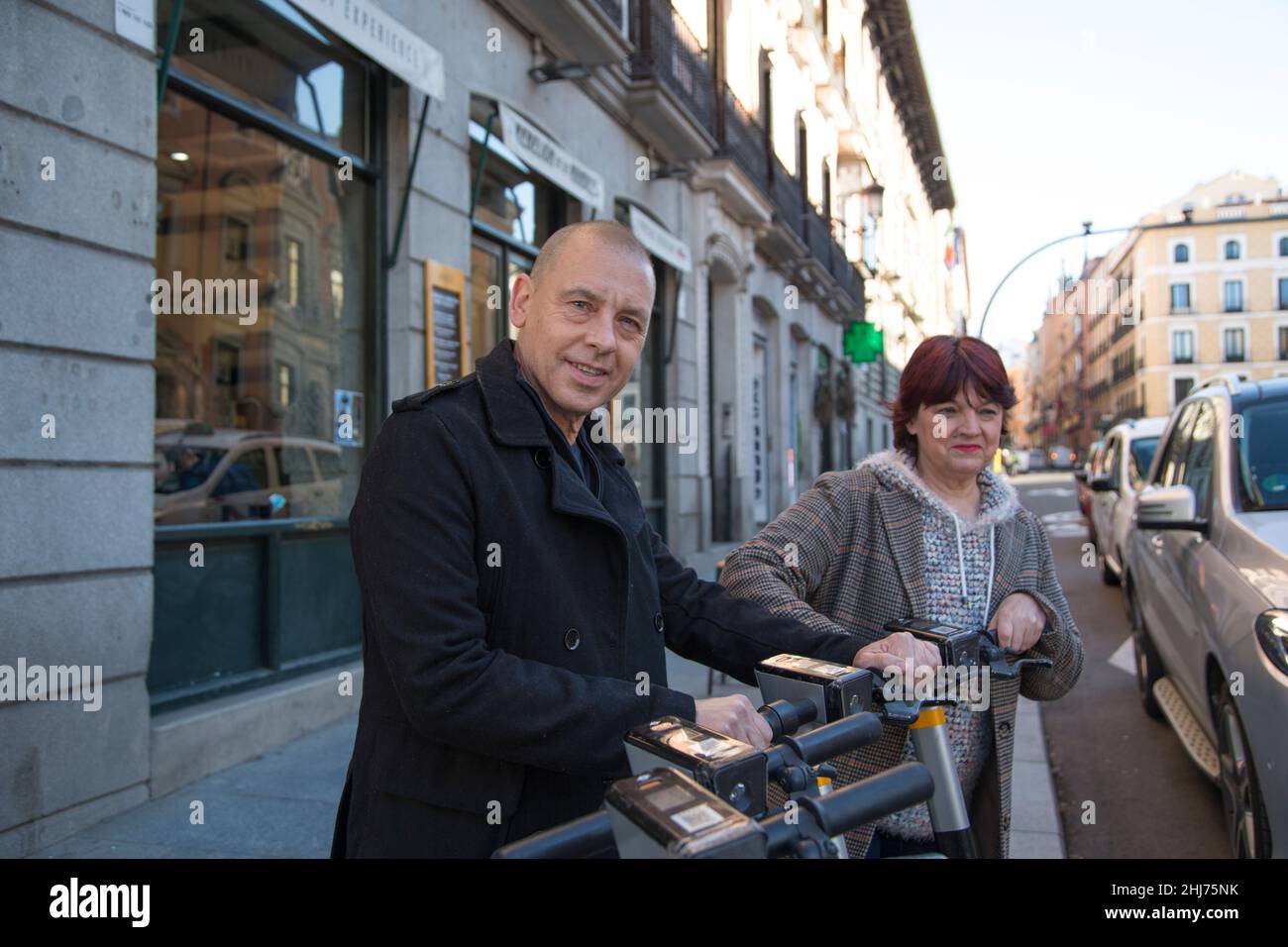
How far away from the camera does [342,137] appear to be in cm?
653

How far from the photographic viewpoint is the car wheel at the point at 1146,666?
5.87m

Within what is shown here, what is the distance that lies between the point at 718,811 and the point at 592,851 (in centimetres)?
16

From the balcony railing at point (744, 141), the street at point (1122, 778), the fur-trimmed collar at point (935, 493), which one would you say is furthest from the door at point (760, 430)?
the fur-trimmed collar at point (935, 493)

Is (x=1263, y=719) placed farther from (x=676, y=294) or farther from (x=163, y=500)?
(x=676, y=294)

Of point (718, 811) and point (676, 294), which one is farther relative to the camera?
point (676, 294)

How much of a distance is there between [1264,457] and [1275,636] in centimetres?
146

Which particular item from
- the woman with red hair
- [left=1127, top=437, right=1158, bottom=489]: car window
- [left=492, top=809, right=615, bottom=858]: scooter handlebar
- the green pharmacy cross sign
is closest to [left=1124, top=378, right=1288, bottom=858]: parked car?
the woman with red hair

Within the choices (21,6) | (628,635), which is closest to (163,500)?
(21,6)

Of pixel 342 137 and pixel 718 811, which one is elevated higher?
pixel 342 137

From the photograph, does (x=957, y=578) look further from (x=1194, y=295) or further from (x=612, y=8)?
(x=1194, y=295)

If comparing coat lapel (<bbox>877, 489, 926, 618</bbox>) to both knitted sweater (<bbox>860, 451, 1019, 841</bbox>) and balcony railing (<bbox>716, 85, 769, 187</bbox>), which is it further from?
balcony railing (<bbox>716, 85, 769, 187</bbox>)

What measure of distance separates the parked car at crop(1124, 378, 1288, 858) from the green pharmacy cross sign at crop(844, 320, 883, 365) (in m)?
17.7

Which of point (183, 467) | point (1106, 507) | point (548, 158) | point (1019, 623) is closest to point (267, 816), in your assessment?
point (183, 467)

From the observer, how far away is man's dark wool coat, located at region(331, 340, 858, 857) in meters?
1.41
